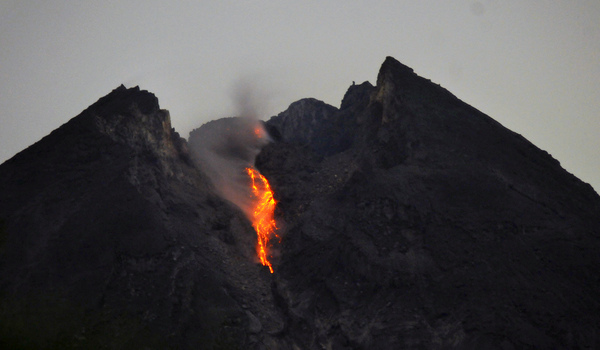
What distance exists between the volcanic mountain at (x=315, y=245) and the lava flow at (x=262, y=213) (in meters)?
1.39

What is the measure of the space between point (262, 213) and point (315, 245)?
46.2ft

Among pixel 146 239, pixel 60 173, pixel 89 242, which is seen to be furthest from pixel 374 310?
pixel 60 173

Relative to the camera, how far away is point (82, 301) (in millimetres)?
42531

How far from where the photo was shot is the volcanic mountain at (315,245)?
43062 mm

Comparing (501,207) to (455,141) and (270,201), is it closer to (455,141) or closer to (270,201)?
(455,141)

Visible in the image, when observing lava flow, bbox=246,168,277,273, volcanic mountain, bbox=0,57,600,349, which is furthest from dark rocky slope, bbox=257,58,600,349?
lava flow, bbox=246,168,277,273

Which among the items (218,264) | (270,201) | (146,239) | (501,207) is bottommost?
(146,239)

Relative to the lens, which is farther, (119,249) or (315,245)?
(315,245)

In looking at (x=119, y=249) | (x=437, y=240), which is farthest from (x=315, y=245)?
(x=119, y=249)

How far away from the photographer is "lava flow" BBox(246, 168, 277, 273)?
60819mm

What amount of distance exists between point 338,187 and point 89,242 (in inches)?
1224

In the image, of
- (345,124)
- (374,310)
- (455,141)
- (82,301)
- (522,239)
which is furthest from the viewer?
(345,124)

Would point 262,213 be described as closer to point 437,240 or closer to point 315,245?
point 315,245

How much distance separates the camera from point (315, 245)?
186 ft
